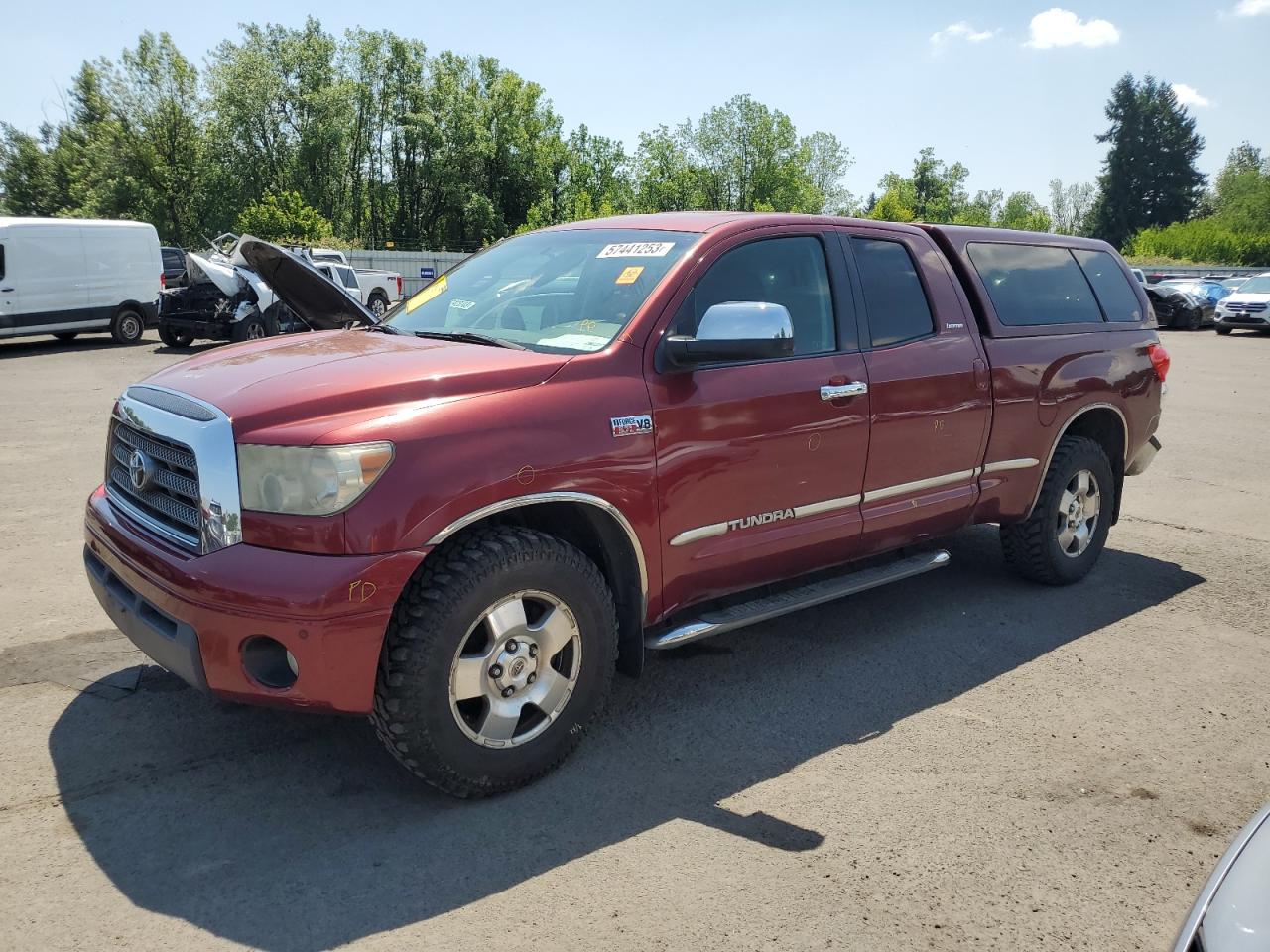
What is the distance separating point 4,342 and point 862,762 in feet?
73.3

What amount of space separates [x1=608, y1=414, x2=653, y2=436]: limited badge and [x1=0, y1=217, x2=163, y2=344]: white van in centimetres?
1842

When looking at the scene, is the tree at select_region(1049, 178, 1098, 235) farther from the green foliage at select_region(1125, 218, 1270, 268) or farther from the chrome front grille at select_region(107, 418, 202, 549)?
the chrome front grille at select_region(107, 418, 202, 549)

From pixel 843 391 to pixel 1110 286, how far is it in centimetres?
268

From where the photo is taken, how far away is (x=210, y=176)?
56531mm

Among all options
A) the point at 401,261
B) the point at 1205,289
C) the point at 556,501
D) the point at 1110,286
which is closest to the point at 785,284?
the point at 556,501

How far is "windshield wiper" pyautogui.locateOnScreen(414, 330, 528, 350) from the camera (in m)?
3.73

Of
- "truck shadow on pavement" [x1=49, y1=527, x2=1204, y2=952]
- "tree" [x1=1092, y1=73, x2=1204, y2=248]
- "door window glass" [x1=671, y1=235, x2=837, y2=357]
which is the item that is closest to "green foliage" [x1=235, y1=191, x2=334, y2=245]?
"door window glass" [x1=671, y1=235, x2=837, y2=357]

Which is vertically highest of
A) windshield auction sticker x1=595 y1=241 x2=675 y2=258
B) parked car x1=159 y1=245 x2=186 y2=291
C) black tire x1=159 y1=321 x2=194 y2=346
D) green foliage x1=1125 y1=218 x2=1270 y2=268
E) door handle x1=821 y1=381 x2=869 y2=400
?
green foliage x1=1125 y1=218 x2=1270 y2=268

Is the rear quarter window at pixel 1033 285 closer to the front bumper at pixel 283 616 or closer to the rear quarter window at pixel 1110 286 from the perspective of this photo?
the rear quarter window at pixel 1110 286

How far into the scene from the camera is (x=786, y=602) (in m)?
4.07

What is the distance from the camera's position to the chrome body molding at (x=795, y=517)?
370 cm

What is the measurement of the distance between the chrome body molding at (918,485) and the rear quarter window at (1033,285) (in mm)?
853

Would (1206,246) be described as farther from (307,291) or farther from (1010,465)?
(307,291)

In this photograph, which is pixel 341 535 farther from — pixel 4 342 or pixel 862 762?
pixel 4 342
